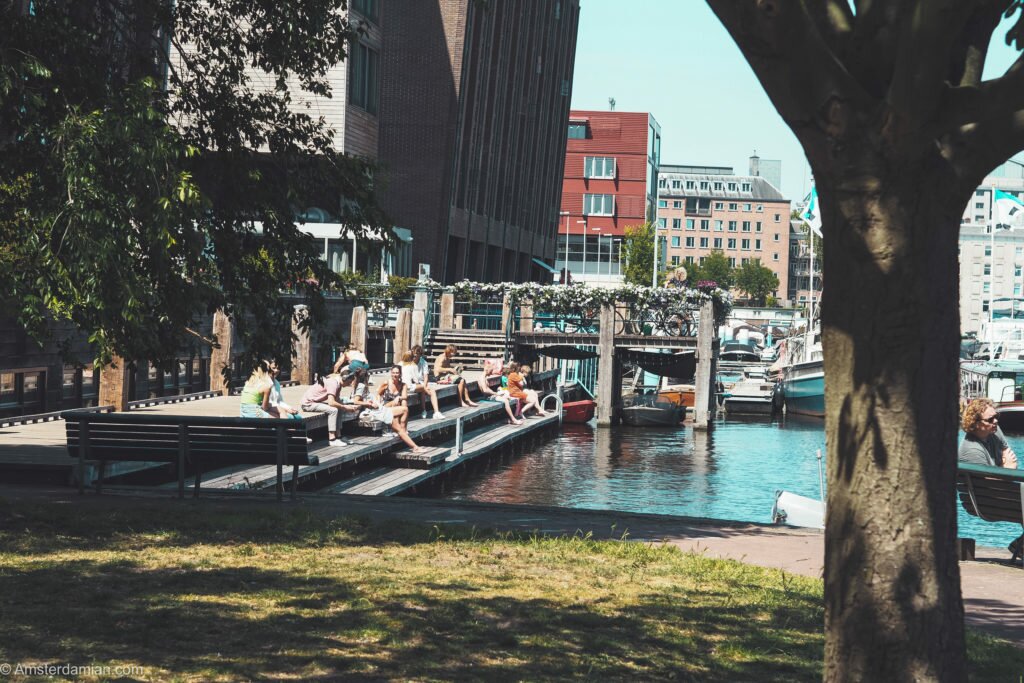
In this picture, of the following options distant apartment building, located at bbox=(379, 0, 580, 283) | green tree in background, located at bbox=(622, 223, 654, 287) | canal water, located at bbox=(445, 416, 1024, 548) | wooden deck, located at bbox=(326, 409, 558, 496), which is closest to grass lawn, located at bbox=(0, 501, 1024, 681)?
wooden deck, located at bbox=(326, 409, 558, 496)

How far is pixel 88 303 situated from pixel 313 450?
954 centimetres

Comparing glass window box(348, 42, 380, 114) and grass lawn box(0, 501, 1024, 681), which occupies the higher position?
glass window box(348, 42, 380, 114)

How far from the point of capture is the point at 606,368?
39.2 meters

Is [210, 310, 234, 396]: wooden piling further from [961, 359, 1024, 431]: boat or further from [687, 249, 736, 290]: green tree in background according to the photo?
[687, 249, 736, 290]: green tree in background

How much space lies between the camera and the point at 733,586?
8273 millimetres

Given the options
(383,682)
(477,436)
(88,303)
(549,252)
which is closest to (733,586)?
(383,682)

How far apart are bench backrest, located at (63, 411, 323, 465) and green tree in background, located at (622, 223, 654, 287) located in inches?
3431

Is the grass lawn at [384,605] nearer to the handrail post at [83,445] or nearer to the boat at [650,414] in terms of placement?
the handrail post at [83,445]

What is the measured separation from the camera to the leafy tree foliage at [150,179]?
953cm

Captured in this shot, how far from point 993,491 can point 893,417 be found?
5962 mm

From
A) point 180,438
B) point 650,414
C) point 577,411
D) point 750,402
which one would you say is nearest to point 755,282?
point 750,402

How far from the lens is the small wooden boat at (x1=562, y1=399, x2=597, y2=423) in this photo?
3928 cm

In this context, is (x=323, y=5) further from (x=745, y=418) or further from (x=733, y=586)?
(x=745, y=418)

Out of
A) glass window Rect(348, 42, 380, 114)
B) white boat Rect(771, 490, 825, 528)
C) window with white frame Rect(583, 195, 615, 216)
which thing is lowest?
white boat Rect(771, 490, 825, 528)
